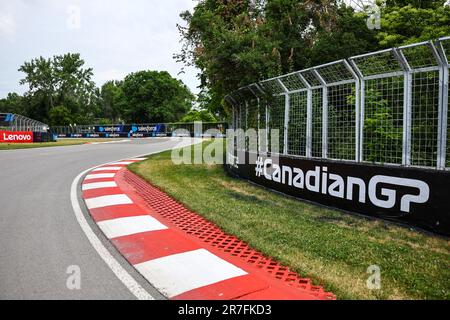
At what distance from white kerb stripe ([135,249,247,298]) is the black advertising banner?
10.0 feet

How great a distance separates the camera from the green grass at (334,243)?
3439 mm

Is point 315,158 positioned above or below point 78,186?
above

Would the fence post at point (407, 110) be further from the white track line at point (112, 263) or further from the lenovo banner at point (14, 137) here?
the lenovo banner at point (14, 137)

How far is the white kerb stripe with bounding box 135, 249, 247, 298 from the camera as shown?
338 centimetres

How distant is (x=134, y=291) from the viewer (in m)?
3.25

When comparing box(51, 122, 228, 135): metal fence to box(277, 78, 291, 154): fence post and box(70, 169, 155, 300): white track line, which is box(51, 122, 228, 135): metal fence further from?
box(70, 169, 155, 300): white track line

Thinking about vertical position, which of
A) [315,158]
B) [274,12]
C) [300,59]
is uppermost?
[274,12]

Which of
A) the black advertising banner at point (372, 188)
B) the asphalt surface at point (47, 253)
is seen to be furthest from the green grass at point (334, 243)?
the asphalt surface at point (47, 253)

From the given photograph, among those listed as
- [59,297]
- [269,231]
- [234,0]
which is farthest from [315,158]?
[234,0]

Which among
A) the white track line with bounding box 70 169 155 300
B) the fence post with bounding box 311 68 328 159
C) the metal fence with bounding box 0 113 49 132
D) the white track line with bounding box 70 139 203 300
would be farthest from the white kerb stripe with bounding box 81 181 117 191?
the metal fence with bounding box 0 113 49 132

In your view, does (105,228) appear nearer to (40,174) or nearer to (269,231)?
(269,231)

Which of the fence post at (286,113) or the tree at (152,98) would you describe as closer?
the fence post at (286,113)

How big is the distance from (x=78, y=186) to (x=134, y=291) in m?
5.97

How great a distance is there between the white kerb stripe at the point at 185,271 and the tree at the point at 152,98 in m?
75.7
